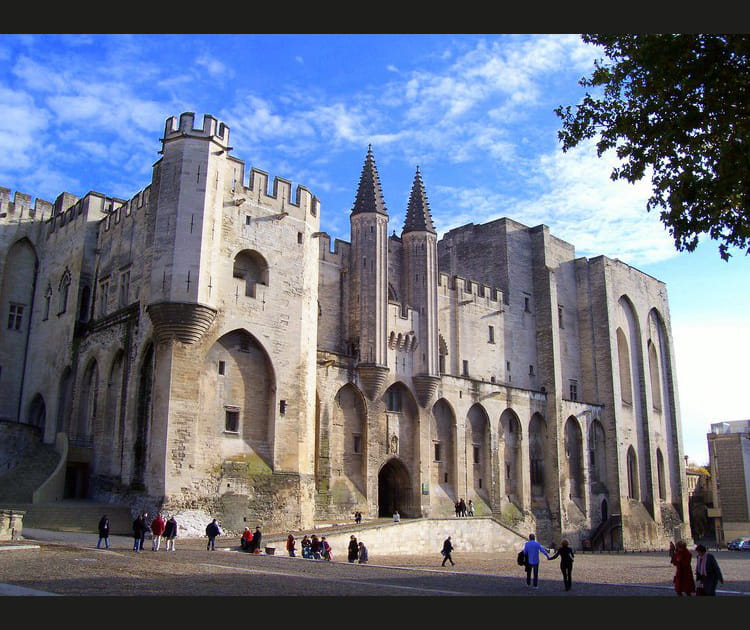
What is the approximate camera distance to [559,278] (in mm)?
51594

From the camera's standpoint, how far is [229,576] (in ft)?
51.3

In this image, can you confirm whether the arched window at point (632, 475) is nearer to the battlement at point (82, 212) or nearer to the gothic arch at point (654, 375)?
the gothic arch at point (654, 375)

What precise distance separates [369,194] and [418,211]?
162 inches

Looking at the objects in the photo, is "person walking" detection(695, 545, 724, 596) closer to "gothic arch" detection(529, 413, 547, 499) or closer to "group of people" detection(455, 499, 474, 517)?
"group of people" detection(455, 499, 474, 517)

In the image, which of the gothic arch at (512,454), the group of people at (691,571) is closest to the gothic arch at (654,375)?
the gothic arch at (512,454)

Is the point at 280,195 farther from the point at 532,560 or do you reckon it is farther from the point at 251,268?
the point at 532,560

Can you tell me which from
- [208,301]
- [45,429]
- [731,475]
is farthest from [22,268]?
[731,475]

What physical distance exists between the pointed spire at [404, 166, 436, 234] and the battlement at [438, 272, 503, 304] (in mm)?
3557

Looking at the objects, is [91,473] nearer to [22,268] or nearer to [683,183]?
[22,268]

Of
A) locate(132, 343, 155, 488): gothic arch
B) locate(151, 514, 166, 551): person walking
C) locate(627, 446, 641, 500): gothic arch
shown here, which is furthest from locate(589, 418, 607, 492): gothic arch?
locate(151, 514, 166, 551): person walking

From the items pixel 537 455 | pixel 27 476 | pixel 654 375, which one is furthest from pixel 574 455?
pixel 27 476

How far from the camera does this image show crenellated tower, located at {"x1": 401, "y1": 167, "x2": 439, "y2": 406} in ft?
124

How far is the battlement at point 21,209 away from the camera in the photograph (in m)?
38.2

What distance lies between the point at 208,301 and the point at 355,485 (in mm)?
12014
